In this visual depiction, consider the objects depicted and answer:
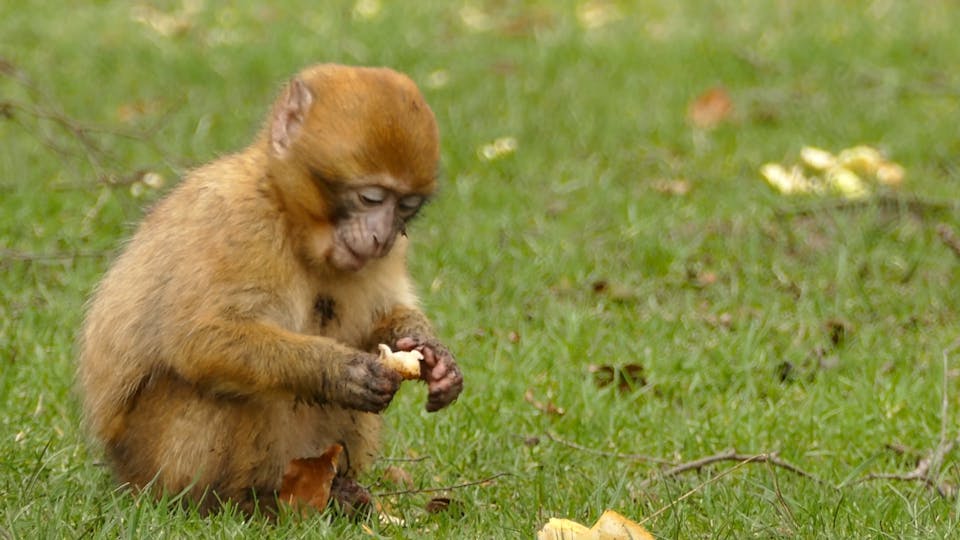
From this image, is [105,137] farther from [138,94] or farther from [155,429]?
[155,429]

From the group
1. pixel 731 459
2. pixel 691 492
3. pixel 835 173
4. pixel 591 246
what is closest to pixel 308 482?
pixel 691 492

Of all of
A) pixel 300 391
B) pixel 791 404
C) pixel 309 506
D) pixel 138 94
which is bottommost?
pixel 138 94

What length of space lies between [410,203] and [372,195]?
5.6 inches

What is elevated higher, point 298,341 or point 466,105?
point 298,341

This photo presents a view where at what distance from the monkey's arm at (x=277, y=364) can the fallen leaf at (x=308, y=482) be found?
340 millimetres

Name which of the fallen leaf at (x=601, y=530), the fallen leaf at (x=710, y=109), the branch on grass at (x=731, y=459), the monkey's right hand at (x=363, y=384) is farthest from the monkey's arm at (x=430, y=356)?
the fallen leaf at (x=710, y=109)

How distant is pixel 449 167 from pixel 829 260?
2.20 meters

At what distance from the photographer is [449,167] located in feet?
29.3

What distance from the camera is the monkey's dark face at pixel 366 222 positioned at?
4.57 metres

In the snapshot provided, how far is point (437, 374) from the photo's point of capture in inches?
189

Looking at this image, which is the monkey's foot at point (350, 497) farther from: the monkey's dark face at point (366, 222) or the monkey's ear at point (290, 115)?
the monkey's ear at point (290, 115)

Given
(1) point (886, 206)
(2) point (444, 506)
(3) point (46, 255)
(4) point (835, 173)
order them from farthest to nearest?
(4) point (835, 173) < (1) point (886, 206) < (3) point (46, 255) < (2) point (444, 506)

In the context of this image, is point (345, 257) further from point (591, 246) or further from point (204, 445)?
point (591, 246)

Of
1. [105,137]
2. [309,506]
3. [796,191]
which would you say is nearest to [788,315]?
[796,191]
